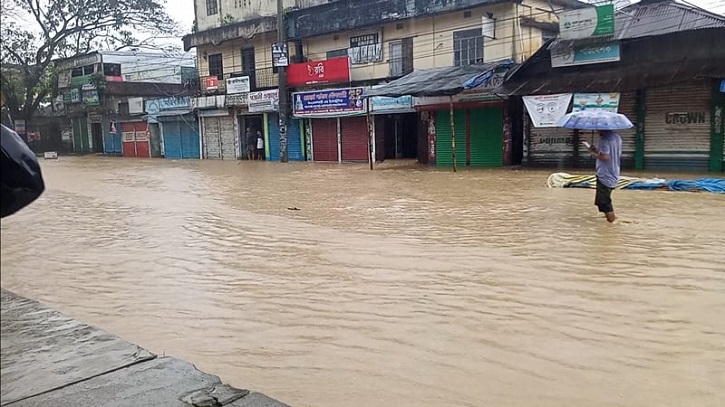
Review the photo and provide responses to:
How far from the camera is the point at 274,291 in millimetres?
6047

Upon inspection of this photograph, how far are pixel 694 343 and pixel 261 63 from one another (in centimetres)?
2686

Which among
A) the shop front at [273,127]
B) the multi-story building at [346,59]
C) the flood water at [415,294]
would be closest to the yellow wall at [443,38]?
the multi-story building at [346,59]

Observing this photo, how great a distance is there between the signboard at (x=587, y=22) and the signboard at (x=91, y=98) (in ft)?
100

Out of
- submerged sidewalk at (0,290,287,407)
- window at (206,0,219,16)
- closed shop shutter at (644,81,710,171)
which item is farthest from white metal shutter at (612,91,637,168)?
window at (206,0,219,16)

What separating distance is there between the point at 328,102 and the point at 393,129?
9.49 feet

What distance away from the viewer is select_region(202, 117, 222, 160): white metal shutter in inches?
1270

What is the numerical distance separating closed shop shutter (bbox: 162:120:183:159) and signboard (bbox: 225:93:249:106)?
20.3ft

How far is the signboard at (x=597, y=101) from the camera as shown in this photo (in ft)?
54.1

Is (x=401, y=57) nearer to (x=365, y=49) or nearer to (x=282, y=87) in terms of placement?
(x=365, y=49)

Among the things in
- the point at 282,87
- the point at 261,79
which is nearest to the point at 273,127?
the point at 261,79

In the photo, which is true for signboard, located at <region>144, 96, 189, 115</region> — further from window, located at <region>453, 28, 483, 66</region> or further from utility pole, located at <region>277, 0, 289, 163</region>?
window, located at <region>453, 28, 483, 66</region>

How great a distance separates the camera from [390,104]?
2364 centimetres

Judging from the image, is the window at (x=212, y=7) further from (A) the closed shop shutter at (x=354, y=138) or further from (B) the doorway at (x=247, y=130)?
(A) the closed shop shutter at (x=354, y=138)

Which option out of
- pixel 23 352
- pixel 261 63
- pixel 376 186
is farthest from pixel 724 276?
pixel 261 63
